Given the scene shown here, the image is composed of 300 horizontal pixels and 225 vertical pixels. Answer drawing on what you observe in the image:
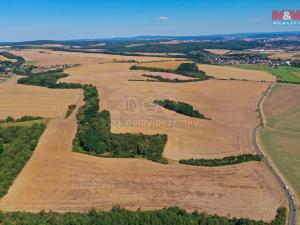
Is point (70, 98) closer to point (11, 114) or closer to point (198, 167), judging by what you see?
point (11, 114)

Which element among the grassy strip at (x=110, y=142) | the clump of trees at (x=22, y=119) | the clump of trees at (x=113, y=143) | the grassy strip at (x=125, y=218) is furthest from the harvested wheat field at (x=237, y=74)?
the grassy strip at (x=125, y=218)

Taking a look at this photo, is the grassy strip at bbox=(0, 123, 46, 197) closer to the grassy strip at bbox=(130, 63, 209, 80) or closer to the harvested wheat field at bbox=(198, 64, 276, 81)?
the grassy strip at bbox=(130, 63, 209, 80)

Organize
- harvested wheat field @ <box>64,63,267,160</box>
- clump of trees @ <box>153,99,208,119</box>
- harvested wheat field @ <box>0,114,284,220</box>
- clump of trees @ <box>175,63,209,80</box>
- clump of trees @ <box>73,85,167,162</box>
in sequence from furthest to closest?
clump of trees @ <box>175,63,209,80</box>, clump of trees @ <box>153,99,208,119</box>, harvested wheat field @ <box>64,63,267,160</box>, clump of trees @ <box>73,85,167,162</box>, harvested wheat field @ <box>0,114,284,220</box>

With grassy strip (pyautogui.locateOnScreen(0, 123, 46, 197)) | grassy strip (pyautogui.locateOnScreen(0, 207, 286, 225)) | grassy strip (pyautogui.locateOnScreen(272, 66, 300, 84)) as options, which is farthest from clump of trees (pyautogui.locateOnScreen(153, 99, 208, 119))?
grassy strip (pyautogui.locateOnScreen(272, 66, 300, 84))

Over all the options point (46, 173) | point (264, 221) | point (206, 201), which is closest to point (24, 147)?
point (46, 173)

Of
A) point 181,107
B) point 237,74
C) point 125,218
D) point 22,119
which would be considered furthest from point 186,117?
point 237,74

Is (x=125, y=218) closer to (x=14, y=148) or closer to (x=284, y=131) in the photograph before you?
(x=14, y=148)
